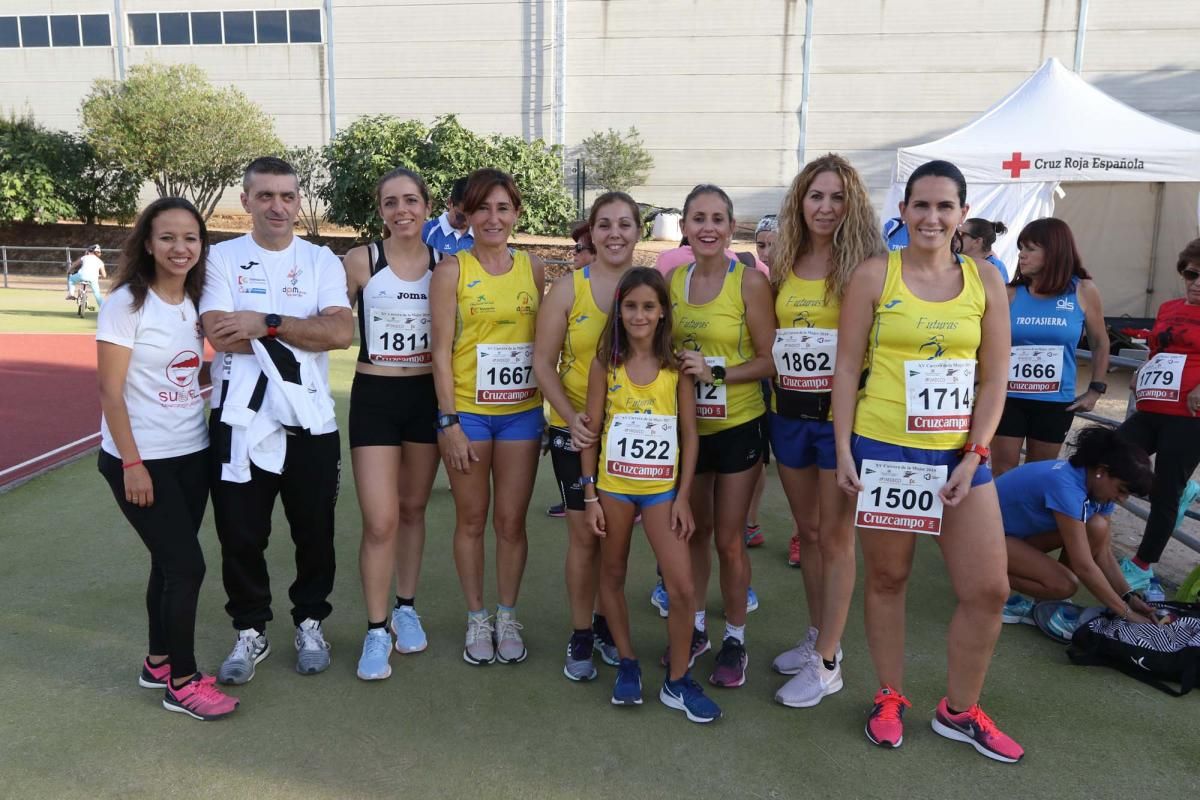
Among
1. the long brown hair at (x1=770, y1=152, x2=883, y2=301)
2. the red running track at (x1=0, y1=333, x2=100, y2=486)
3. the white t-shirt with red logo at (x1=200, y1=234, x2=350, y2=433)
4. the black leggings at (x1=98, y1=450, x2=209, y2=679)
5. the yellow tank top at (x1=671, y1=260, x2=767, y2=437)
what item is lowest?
the red running track at (x1=0, y1=333, x2=100, y2=486)

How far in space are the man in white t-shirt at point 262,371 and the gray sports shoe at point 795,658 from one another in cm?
183

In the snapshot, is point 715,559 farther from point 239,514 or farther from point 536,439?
point 239,514

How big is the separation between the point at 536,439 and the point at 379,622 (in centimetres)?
98

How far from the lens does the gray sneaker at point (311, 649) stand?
344 cm

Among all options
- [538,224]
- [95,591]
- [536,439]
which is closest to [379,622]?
[536,439]

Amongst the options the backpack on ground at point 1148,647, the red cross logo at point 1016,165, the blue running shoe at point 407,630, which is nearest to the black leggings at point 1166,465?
the backpack on ground at point 1148,647

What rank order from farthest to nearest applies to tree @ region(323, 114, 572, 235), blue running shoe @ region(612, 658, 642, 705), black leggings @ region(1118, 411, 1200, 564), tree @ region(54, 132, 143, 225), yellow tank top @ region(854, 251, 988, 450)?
tree @ region(54, 132, 143, 225) → tree @ region(323, 114, 572, 235) → black leggings @ region(1118, 411, 1200, 564) → blue running shoe @ region(612, 658, 642, 705) → yellow tank top @ region(854, 251, 988, 450)

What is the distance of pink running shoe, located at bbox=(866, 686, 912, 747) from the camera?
2957 millimetres

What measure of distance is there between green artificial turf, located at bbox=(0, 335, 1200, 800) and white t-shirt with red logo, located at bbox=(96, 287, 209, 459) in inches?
39.8

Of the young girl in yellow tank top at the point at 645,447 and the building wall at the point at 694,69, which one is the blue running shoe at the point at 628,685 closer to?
the young girl in yellow tank top at the point at 645,447

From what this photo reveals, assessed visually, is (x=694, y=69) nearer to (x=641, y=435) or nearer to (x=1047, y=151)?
(x=1047, y=151)

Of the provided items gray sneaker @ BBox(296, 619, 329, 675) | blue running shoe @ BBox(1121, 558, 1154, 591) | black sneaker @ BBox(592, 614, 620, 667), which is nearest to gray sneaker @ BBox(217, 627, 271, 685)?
gray sneaker @ BBox(296, 619, 329, 675)

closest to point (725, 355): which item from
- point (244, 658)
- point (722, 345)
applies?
point (722, 345)

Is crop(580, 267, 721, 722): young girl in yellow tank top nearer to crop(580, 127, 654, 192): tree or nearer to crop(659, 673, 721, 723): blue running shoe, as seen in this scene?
crop(659, 673, 721, 723): blue running shoe
